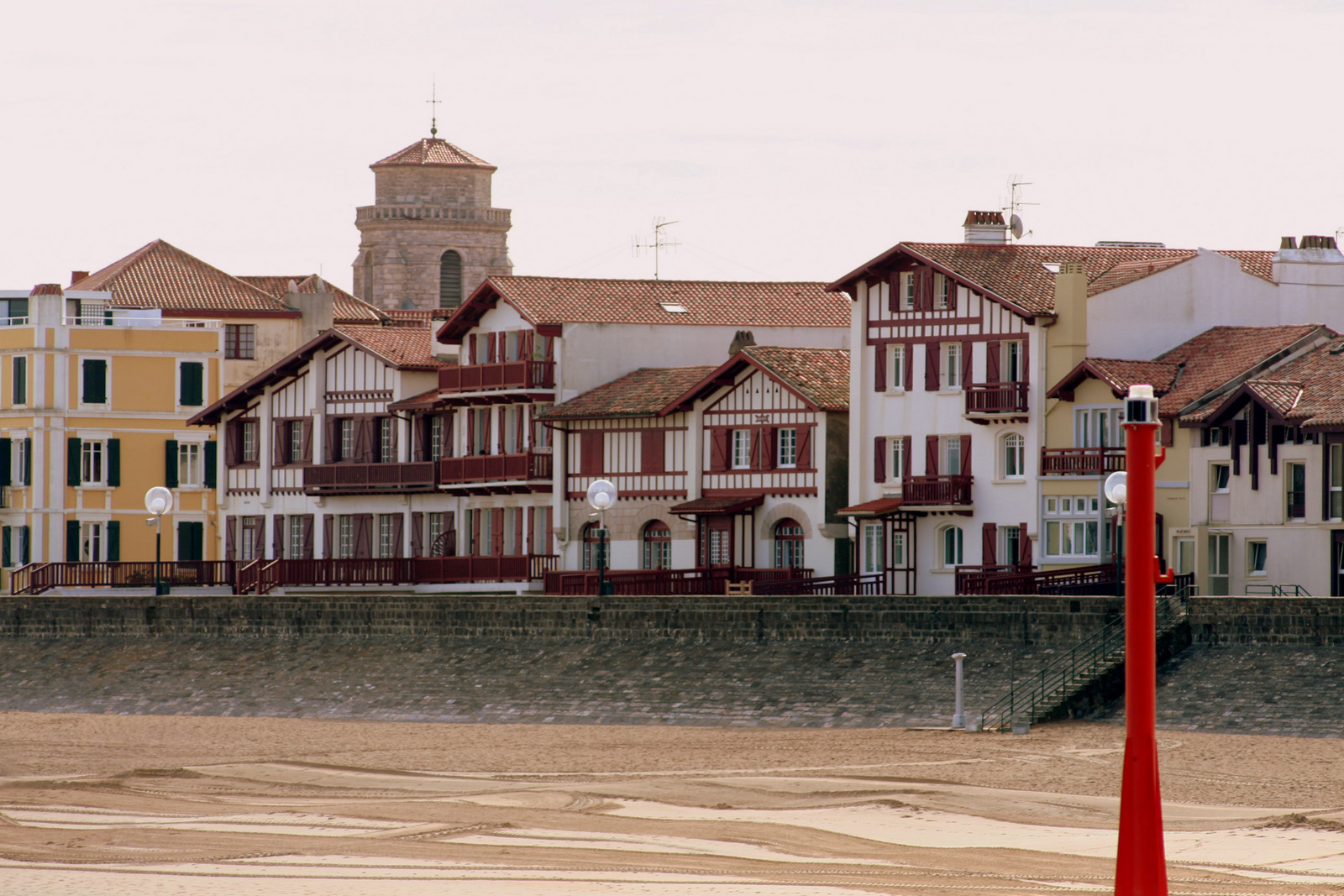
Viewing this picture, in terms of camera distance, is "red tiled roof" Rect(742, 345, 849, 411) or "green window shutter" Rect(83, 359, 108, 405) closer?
"red tiled roof" Rect(742, 345, 849, 411)

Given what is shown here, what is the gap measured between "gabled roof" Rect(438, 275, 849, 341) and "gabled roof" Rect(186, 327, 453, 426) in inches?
86.1

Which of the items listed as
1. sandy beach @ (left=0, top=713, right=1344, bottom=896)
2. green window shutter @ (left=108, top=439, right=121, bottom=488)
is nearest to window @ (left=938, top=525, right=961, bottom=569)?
sandy beach @ (left=0, top=713, right=1344, bottom=896)

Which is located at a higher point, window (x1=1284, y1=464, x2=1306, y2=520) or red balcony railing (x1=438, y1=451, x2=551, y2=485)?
red balcony railing (x1=438, y1=451, x2=551, y2=485)

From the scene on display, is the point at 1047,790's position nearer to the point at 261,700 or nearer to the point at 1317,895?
the point at 1317,895

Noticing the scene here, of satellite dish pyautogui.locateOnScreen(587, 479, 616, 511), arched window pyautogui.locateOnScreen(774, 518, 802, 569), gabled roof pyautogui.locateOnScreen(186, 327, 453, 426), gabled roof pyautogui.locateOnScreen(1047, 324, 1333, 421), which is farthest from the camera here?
gabled roof pyautogui.locateOnScreen(186, 327, 453, 426)

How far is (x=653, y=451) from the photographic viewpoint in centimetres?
5903

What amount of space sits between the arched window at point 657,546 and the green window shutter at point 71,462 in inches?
761

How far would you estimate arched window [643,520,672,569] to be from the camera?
58.6 metres

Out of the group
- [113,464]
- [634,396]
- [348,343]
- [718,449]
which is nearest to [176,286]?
[113,464]

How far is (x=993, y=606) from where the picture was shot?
139ft

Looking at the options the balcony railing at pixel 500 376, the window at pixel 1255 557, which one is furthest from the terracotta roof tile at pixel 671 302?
the window at pixel 1255 557

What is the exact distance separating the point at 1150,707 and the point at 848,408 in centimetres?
3878

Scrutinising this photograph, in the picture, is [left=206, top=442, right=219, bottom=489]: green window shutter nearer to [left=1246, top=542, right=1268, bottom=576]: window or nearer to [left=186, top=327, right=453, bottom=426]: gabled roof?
[left=186, top=327, right=453, bottom=426]: gabled roof

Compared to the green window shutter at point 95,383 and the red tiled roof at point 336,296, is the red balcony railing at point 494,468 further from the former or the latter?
the red tiled roof at point 336,296
